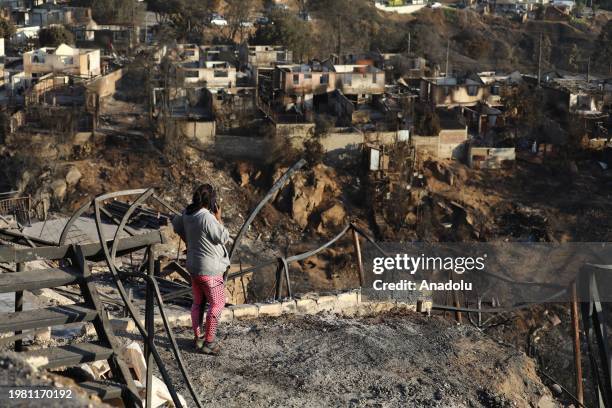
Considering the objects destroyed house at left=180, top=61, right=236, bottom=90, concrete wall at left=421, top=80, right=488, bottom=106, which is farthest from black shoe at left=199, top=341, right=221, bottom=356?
concrete wall at left=421, top=80, right=488, bottom=106

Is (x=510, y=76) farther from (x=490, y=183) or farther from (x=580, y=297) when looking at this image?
(x=580, y=297)

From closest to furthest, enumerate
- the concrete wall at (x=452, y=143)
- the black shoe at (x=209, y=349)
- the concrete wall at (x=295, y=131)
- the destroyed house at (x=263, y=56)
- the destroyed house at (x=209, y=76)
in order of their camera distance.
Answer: the black shoe at (x=209, y=349), the concrete wall at (x=295, y=131), the concrete wall at (x=452, y=143), the destroyed house at (x=209, y=76), the destroyed house at (x=263, y=56)

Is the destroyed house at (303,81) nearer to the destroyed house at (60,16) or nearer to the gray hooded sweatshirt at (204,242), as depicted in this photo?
the destroyed house at (60,16)

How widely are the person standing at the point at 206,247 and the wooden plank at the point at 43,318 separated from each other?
724 mm

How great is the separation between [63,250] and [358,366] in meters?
1.59

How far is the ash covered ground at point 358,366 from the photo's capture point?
15.2 ft

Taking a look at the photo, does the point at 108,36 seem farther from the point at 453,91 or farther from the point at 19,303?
the point at 19,303

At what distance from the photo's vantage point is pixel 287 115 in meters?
24.4

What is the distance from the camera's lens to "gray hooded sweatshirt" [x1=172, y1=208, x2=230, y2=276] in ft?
15.4

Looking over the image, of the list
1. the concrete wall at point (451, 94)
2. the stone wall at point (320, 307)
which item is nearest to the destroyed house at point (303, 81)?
the concrete wall at point (451, 94)

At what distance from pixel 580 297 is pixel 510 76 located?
25.9m

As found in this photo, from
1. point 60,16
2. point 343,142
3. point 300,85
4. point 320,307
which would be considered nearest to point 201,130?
point 343,142

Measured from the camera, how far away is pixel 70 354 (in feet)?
12.9

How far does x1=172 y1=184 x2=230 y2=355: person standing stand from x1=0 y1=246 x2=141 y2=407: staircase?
63 cm
